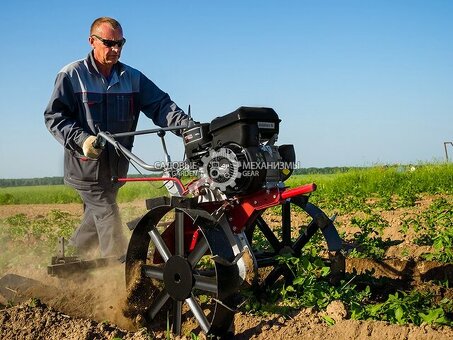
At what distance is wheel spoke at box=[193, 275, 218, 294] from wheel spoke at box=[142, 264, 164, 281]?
382 mm

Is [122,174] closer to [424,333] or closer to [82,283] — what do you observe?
[82,283]

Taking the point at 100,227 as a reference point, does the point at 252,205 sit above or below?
above

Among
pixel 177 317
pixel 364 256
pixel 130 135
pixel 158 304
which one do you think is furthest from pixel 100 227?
pixel 364 256

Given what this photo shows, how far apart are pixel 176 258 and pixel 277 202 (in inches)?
29.2

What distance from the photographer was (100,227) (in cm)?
529

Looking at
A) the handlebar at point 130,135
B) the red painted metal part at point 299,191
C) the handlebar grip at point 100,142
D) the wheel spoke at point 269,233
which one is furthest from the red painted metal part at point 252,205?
the handlebar grip at point 100,142

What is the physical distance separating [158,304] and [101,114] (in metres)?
1.95

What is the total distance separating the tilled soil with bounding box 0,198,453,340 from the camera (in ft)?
11.5

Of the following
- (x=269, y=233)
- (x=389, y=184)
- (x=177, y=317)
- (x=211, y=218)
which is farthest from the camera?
(x=389, y=184)

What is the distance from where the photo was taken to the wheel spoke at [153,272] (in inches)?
162

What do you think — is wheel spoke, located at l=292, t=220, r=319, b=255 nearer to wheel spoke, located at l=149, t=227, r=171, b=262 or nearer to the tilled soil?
the tilled soil

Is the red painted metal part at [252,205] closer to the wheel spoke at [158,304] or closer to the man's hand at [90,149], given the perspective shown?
the wheel spoke at [158,304]

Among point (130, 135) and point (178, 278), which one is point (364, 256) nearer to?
point (178, 278)

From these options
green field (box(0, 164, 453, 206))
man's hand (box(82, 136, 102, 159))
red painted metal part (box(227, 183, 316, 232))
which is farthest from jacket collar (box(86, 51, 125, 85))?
green field (box(0, 164, 453, 206))
